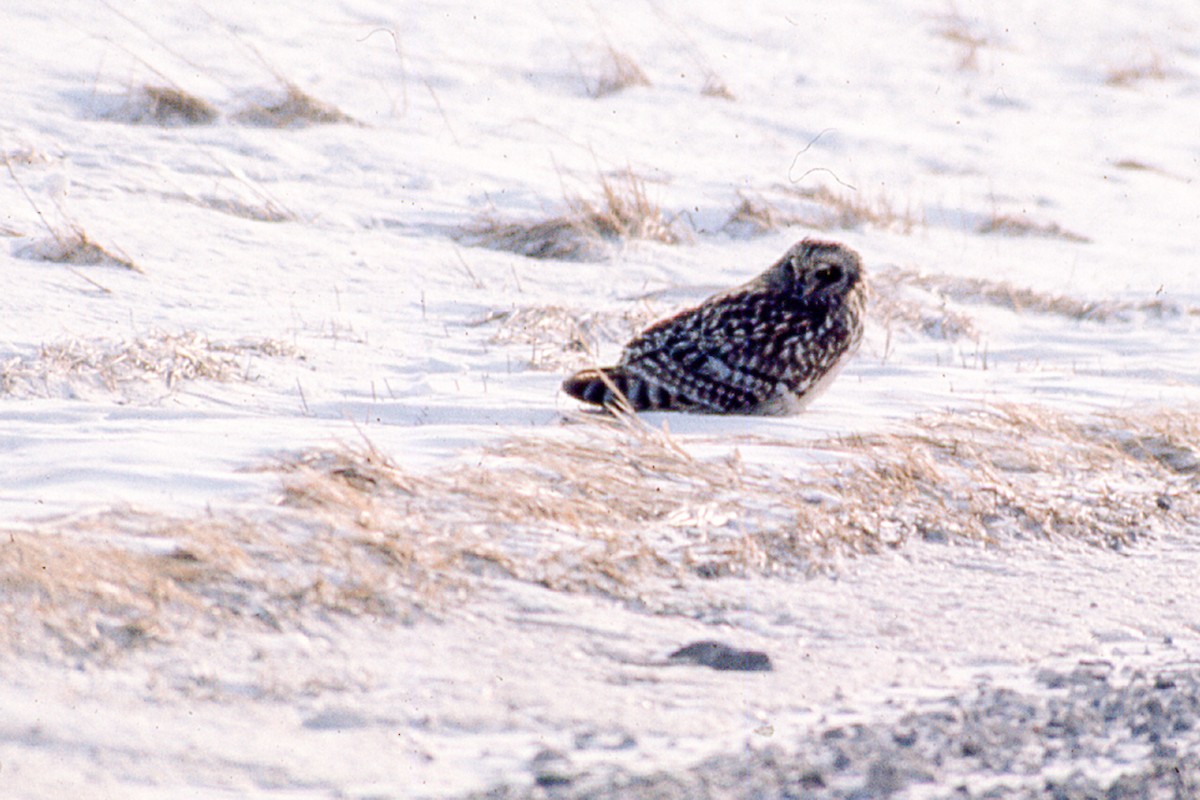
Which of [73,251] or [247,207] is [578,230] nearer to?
[247,207]

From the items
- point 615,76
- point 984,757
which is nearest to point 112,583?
point 984,757

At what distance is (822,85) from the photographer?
1279 centimetres

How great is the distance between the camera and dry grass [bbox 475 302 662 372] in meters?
6.70

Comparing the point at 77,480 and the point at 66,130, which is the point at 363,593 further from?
the point at 66,130

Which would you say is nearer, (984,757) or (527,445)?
(984,757)

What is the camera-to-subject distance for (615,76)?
1154 centimetres

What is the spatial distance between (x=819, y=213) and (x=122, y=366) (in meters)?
5.00

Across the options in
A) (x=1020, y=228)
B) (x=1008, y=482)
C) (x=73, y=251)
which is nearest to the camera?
(x=1008, y=482)

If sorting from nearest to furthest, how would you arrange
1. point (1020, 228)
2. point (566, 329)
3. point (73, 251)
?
point (73, 251) → point (566, 329) → point (1020, 228)

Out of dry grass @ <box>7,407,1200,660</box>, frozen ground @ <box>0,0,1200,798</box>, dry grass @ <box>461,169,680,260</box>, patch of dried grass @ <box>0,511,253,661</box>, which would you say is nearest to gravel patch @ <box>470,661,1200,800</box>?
frozen ground @ <box>0,0,1200,798</box>

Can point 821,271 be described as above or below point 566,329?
above

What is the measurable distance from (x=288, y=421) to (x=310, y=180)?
3872 millimetres

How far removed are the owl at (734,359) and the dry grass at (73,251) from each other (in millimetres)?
2542

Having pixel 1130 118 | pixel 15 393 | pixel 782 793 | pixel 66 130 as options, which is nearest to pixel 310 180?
pixel 66 130
